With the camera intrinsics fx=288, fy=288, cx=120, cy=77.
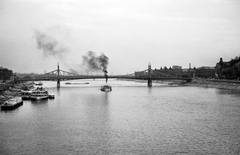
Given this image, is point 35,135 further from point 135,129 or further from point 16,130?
point 135,129

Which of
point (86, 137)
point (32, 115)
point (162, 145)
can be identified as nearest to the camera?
point (162, 145)

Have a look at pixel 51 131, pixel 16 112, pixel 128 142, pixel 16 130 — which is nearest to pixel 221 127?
pixel 128 142

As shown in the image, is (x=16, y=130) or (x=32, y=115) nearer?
(x=16, y=130)

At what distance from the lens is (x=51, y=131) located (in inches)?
1099

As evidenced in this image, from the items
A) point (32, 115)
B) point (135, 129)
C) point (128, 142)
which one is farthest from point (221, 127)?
point (32, 115)

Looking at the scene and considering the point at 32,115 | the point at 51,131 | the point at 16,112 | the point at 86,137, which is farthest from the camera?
the point at 16,112

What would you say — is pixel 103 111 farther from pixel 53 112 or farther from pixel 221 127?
pixel 221 127

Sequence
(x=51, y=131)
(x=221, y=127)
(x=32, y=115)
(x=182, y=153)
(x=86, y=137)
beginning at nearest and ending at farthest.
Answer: (x=182, y=153)
(x=86, y=137)
(x=51, y=131)
(x=221, y=127)
(x=32, y=115)

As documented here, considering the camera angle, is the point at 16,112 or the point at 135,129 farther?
the point at 16,112

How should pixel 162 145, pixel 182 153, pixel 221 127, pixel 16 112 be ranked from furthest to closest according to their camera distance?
pixel 16 112, pixel 221 127, pixel 162 145, pixel 182 153

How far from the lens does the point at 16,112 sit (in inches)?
1572

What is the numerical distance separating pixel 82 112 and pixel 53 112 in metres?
4.06

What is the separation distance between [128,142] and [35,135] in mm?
8607

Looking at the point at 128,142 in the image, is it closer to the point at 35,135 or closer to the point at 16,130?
the point at 35,135
